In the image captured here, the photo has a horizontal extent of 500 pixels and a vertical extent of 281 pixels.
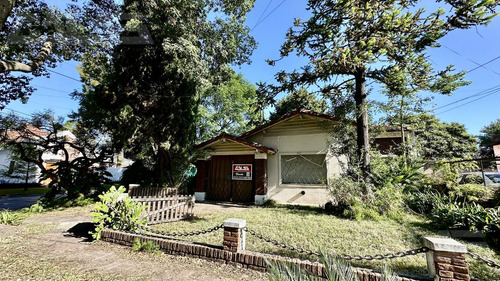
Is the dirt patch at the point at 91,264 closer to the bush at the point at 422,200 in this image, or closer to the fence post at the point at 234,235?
the fence post at the point at 234,235

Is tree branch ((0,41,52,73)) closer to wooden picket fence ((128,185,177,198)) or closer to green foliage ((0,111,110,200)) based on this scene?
green foliage ((0,111,110,200))

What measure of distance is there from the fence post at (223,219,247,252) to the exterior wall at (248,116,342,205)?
661 centimetres

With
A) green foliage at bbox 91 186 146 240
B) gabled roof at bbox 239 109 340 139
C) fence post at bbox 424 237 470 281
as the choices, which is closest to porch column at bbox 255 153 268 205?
gabled roof at bbox 239 109 340 139

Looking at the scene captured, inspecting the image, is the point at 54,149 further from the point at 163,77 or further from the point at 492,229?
the point at 492,229

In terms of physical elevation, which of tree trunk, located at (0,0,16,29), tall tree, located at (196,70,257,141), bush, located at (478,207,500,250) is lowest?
bush, located at (478,207,500,250)

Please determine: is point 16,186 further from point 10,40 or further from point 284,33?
point 284,33

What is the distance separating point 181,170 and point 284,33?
6968 mm

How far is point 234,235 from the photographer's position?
3.31 metres

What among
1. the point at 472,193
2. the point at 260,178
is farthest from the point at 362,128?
the point at 260,178

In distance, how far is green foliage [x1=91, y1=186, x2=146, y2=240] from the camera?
14.6 ft

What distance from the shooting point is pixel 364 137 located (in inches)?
297

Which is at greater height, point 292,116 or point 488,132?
point 488,132

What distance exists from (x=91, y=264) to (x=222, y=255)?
2.16 metres

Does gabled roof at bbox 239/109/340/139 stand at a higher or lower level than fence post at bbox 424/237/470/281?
higher
